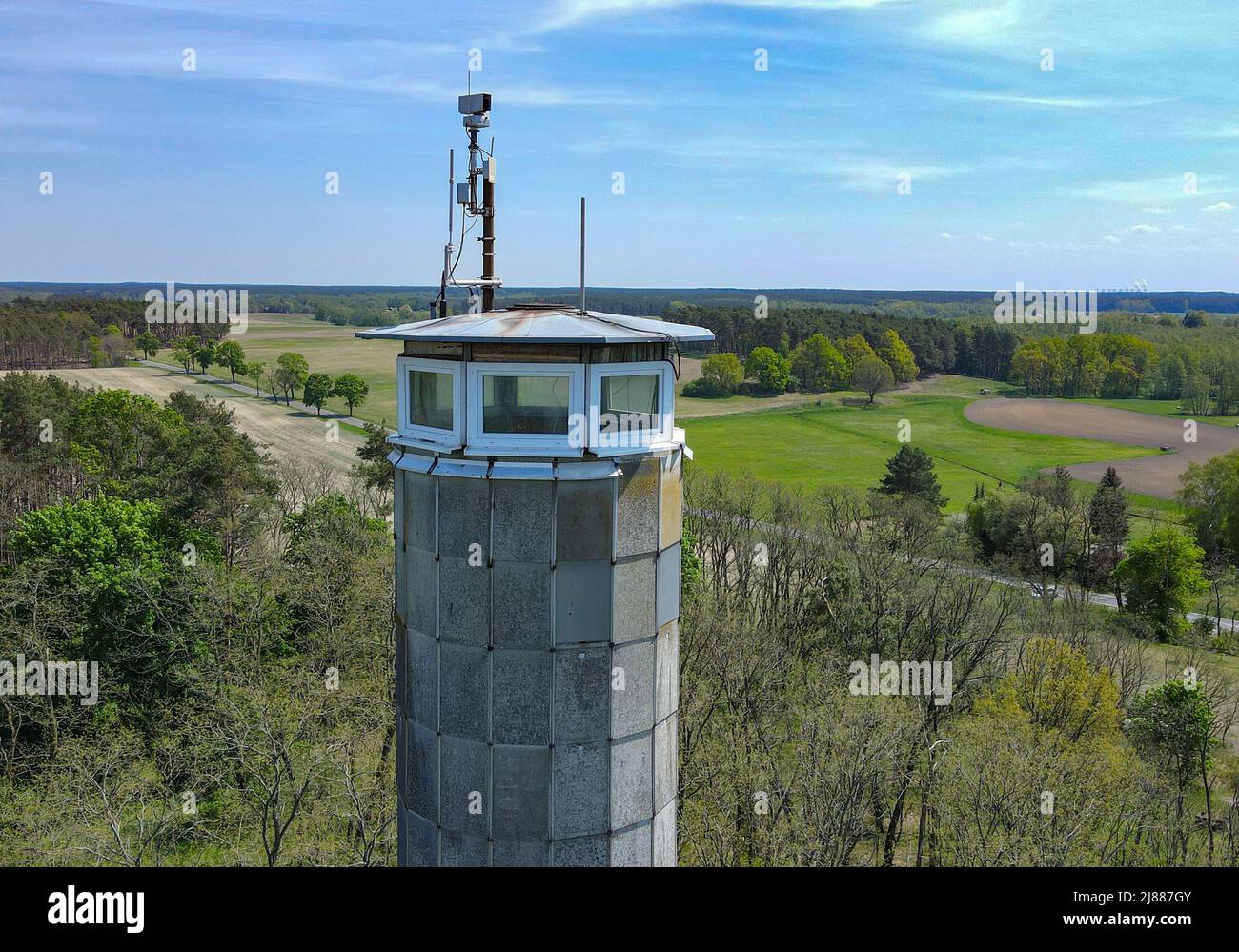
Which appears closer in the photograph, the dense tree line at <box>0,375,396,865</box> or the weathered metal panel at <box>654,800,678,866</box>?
the weathered metal panel at <box>654,800,678,866</box>

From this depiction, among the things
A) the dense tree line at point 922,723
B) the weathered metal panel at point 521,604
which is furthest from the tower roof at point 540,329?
the dense tree line at point 922,723

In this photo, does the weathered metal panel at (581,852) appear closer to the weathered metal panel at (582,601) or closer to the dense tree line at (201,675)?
the weathered metal panel at (582,601)

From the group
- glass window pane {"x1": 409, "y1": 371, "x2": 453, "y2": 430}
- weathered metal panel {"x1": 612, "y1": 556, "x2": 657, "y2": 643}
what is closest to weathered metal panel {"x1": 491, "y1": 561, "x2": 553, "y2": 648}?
weathered metal panel {"x1": 612, "y1": 556, "x2": 657, "y2": 643}

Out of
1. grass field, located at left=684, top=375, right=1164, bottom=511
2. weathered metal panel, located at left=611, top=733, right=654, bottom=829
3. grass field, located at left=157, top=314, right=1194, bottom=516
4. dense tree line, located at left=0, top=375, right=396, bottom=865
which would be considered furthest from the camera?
grass field, located at left=157, top=314, right=1194, bottom=516

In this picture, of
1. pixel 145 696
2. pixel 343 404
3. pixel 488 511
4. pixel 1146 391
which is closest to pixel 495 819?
pixel 488 511

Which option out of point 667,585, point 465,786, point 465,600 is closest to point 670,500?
point 667,585

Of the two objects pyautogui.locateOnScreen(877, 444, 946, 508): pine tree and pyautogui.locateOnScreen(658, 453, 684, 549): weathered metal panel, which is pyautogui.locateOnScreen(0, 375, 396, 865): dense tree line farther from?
pyautogui.locateOnScreen(877, 444, 946, 508): pine tree
